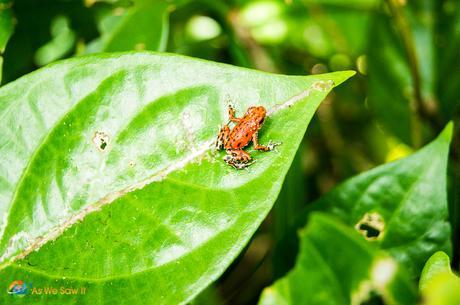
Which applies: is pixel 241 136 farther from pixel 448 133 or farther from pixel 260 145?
pixel 448 133

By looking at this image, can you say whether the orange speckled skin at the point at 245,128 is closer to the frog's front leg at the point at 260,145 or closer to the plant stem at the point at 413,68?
the frog's front leg at the point at 260,145

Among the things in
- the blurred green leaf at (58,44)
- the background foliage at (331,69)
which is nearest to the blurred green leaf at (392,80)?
the background foliage at (331,69)

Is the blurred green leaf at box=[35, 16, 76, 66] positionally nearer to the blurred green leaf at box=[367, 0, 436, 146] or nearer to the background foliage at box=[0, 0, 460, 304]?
the background foliage at box=[0, 0, 460, 304]

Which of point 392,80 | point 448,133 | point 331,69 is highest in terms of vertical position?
point 448,133

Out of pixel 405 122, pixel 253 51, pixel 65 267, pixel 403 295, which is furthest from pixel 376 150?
pixel 65 267

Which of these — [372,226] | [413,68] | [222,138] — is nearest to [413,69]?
[413,68]

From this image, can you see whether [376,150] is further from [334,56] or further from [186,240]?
[186,240]
